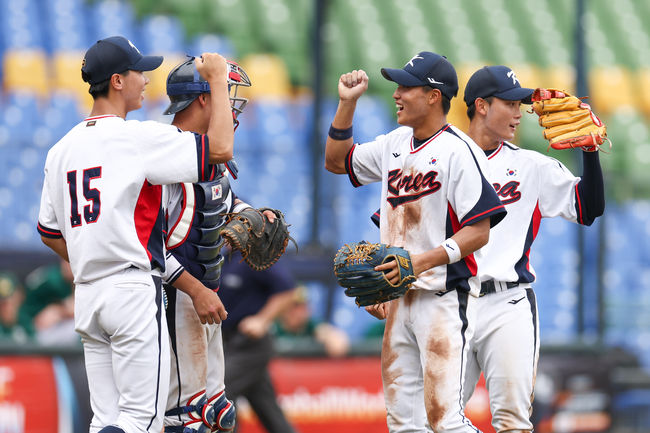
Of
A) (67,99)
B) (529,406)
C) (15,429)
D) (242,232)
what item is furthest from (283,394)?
(67,99)

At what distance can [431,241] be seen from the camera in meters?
4.65

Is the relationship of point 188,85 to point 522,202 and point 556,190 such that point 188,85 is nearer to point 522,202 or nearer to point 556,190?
point 522,202

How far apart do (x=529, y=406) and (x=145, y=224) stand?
7.65 feet

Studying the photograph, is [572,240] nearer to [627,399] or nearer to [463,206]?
[627,399]

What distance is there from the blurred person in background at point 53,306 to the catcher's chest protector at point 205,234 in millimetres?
4115

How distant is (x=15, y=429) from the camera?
7.89m

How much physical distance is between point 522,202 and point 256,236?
1.58 m

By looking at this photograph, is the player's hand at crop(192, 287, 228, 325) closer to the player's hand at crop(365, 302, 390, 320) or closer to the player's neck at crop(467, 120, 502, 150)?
the player's hand at crop(365, 302, 390, 320)

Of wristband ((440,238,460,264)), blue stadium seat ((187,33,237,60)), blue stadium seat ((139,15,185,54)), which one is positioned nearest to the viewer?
wristband ((440,238,460,264))

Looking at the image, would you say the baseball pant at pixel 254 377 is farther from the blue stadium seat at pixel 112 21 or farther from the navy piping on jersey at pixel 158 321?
the blue stadium seat at pixel 112 21

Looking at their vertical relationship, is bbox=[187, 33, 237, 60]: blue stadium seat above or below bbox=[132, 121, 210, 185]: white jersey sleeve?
above

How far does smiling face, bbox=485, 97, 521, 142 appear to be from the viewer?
5.30 meters

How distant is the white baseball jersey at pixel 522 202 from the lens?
525cm

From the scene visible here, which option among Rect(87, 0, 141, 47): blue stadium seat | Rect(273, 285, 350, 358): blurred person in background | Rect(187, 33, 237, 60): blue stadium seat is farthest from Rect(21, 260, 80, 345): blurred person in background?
Rect(87, 0, 141, 47): blue stadium seat
